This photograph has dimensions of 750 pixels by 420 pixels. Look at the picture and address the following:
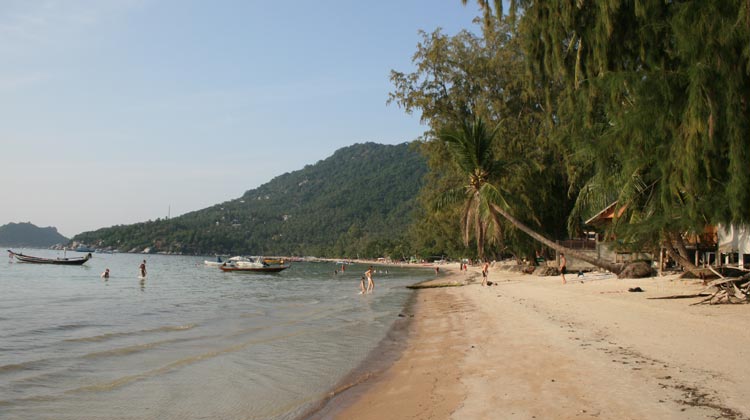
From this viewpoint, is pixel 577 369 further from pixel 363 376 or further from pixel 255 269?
pixel 255 269

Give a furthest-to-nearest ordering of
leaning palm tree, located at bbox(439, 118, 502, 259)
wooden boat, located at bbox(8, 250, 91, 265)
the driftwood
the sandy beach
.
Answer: wooden boat, located at bbox(8, 250, 91, 265) < leaning palm tree, located at bbox(439, 118, 502, 259) < the driftwood < the sandy beach

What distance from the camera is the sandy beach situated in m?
5.16

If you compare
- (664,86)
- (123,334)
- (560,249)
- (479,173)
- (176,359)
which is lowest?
(123,334)

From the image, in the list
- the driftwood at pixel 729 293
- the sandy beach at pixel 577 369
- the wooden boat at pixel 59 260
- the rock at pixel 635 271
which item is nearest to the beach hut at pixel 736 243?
the rock at pixel 635 271

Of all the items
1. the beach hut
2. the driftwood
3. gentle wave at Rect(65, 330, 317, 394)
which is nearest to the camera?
gentle wave at Rect(65, 330, 317, 394)

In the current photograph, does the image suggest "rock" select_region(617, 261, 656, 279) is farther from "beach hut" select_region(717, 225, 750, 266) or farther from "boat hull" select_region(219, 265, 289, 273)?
"boat hull" select_region(219, 265, 289, 273)

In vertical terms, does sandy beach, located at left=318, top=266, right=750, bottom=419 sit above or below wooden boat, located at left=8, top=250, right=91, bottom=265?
above

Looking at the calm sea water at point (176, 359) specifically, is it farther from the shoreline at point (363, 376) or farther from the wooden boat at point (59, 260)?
the wooden boat at point (59, 260)

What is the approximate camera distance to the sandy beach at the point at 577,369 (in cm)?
516

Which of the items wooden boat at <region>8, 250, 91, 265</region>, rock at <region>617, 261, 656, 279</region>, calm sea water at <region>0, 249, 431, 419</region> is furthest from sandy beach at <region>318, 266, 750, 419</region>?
wooden boat at <region>8, 250, 91, 265</region>

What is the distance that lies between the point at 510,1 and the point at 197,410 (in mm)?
8630

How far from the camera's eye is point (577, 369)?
678 cm

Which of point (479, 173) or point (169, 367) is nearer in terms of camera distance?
point (169, 367)

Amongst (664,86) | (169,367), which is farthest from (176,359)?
(664,86)
